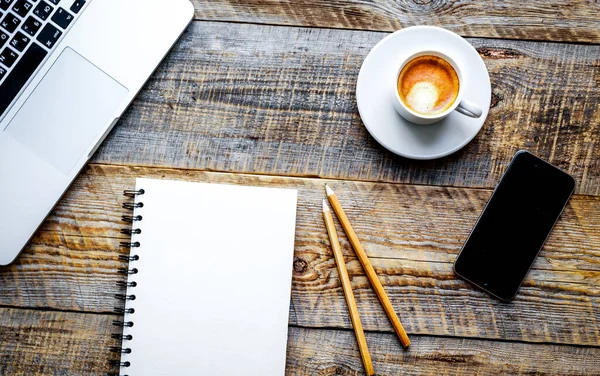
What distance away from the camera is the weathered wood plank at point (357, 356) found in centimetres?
87

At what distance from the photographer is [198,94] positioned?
0.89 m

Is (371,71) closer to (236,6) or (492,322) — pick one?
(236,6)

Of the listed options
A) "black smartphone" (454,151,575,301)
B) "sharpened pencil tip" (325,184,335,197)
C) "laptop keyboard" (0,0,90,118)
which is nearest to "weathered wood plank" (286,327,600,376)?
"black smartphone" (454,151,575,301)

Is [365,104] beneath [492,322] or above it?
above

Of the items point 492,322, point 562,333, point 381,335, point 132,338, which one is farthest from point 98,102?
point 562,333

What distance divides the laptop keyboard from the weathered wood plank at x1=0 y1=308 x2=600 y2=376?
0.39m

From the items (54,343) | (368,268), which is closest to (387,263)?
(368,268)

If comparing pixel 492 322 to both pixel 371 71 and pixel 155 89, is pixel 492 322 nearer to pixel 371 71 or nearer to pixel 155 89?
pixel 371 71

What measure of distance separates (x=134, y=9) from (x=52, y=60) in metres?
0.15

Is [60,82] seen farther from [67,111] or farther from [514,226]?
[514,226]

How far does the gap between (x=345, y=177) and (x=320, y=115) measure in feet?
0.37

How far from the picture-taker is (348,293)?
86 centimetres

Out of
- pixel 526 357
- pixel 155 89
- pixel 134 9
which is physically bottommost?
pixel 526 357

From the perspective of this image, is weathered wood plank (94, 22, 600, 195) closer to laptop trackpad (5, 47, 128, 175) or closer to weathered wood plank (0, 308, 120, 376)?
laptop trackpad (5, 47, 128, 175)
